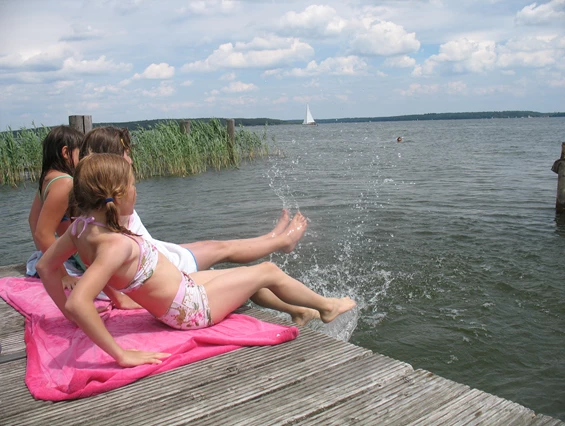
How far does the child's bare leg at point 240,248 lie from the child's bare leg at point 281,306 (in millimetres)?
726

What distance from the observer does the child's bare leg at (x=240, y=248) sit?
442 cm

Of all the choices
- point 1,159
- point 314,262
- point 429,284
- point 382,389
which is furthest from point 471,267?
point 1,159

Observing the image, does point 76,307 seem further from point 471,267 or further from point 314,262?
point 471,267

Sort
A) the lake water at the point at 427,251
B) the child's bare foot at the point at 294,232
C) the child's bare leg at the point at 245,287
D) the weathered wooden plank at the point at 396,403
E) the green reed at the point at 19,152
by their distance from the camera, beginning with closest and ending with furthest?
the weathered wooden plank at the point at 396,403
the child's bare leg at the point at 245,287
the lake water at the point at 427,251
the child's bare foot at the point at 294,232
the green reed at the point at 19,152

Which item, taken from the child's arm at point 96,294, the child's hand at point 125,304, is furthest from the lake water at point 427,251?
the child's arm at point 96,294

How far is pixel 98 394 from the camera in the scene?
266cm

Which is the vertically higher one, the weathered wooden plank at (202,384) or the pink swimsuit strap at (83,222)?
the pink swimsuit strap at (83,222)

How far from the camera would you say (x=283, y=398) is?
99.7 inches

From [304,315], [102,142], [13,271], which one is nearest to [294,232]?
[304,315]

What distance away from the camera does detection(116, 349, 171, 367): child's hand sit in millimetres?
2811

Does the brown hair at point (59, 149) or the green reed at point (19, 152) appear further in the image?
the green reed at point (19, 152)

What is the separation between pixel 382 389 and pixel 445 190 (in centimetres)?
1147

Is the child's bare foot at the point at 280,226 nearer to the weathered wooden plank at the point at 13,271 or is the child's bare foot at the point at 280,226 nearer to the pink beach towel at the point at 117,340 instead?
the pink beach towel at the point at 117,340

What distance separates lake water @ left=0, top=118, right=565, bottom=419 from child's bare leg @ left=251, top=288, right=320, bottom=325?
1.12 m
